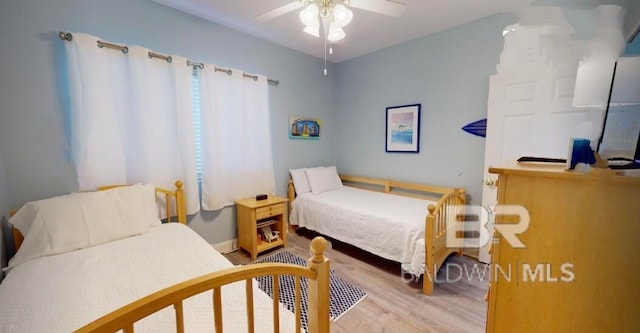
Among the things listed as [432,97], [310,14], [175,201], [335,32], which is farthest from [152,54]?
[432,97]

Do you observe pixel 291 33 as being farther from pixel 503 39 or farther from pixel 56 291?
pixel 56 291

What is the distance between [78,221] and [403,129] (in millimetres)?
3204

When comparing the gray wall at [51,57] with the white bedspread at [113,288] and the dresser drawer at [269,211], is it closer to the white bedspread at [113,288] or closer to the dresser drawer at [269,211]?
the dresser drawer at [269,211]

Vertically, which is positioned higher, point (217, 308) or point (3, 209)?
point (3, 209)

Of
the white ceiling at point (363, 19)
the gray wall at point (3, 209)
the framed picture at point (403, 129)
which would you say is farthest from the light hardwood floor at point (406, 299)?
the white ceiling at point (363, 19)

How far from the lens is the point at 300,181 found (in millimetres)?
3307

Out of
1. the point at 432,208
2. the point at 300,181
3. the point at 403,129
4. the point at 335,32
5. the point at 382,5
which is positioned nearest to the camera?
the point at 382,5

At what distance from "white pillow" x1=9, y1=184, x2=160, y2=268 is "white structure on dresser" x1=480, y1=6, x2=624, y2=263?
3.01 metres

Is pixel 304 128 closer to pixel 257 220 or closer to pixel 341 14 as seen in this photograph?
pixel 257 220

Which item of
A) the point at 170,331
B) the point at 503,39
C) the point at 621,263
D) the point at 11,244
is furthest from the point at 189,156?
the point at 503,39

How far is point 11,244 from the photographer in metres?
1.70

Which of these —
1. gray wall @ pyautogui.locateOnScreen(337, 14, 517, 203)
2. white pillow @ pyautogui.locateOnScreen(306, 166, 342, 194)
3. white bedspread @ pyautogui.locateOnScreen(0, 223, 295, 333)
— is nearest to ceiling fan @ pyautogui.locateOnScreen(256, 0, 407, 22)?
gray wall @ pyautogui.locateOnScreen(337, 14, 517, 203)

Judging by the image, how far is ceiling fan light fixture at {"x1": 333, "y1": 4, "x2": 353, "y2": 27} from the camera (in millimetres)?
1448

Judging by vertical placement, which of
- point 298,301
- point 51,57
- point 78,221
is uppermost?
point 51,57
